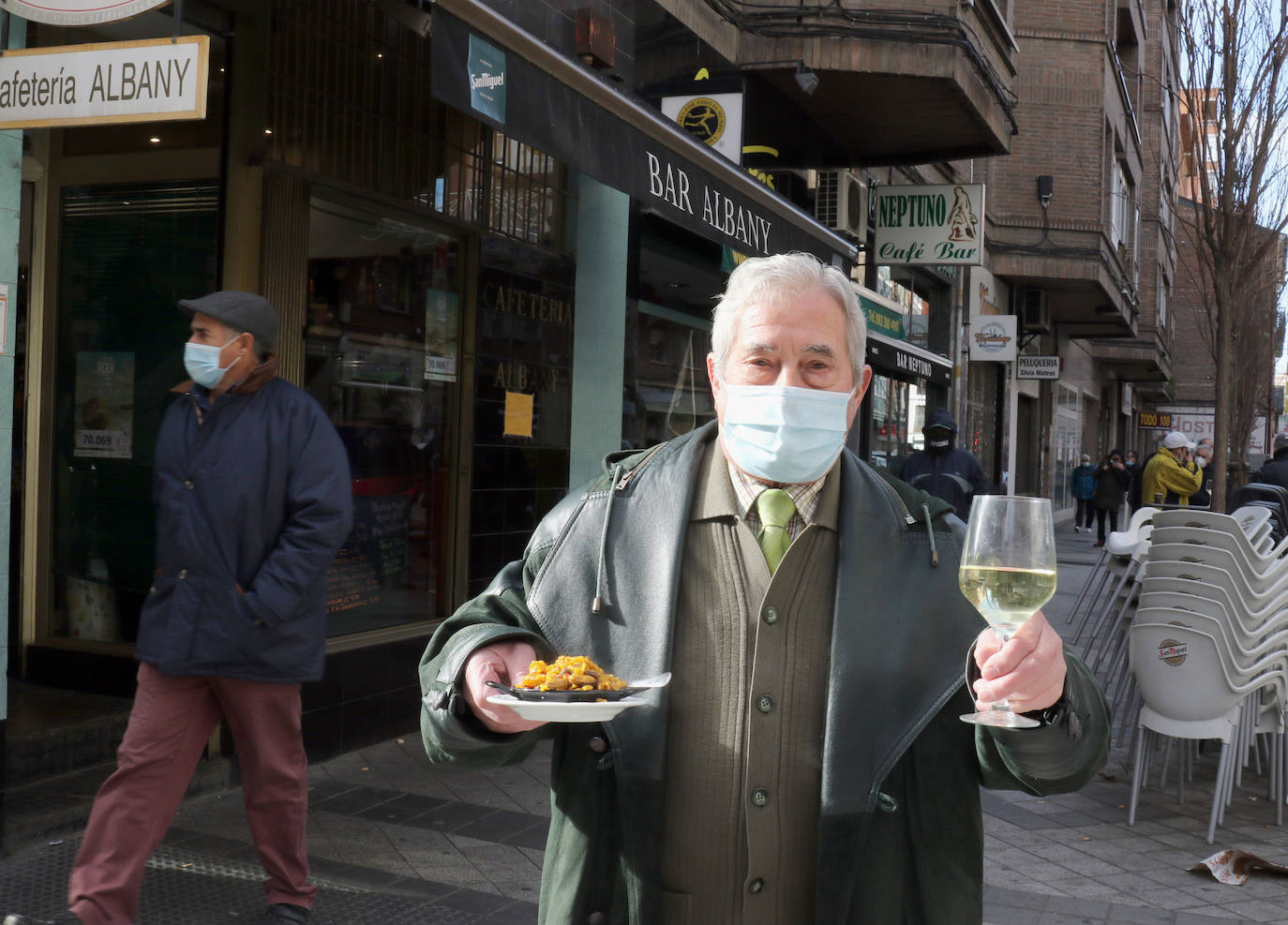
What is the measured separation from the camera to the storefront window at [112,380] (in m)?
6.20

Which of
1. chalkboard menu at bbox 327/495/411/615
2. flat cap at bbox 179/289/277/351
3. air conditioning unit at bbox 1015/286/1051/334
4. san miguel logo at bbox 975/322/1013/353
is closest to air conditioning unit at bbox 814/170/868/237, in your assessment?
san miguel logo at bbox 975/322/1013/353

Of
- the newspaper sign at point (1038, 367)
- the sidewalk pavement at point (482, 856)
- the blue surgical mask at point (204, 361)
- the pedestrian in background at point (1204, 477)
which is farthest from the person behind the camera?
the newspaper sign at point (1038, 367)

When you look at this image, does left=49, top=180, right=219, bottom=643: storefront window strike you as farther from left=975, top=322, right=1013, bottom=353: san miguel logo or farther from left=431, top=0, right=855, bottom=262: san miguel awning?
left=975, top=322, right=1013, bottom=353: san miguel logo

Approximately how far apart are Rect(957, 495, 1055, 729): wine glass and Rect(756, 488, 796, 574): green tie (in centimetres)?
45

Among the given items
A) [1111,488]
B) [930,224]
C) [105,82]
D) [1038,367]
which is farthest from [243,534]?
[1111,488]

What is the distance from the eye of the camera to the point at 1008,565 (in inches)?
61.8

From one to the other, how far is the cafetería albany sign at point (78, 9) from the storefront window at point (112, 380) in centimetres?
237

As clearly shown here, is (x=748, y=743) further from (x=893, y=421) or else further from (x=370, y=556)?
(x=893, y=421)

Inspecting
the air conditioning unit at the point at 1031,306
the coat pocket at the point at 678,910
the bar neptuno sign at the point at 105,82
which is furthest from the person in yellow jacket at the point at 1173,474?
the coat pocket at the point at 678,910

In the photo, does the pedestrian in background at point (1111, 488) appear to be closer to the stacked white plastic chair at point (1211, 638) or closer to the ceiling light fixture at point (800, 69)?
the ceiling light fixture at point (800, 69)

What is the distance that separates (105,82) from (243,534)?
4.82ft

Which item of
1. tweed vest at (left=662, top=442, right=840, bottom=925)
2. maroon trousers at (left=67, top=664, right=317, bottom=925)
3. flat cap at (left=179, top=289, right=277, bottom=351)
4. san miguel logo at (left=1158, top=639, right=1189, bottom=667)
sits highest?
flat cap at (left=179, top=289, right=277, bottom=351)

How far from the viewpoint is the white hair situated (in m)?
2.03

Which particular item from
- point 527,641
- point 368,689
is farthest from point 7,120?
point 368,689
